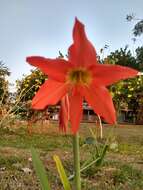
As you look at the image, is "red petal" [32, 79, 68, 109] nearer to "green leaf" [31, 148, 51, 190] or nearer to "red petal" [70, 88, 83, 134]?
"red petal" [70, 88, 83, 134]

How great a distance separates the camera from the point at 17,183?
10.0ft

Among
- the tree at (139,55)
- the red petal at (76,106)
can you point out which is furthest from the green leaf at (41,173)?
the tree at (139,55)

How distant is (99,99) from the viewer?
74 cm

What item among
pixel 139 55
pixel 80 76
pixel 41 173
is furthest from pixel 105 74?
pixel 139 55

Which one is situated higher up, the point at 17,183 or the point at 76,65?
the point at 76,65

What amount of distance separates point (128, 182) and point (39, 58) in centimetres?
280

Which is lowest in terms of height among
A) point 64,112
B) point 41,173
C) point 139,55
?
point 41,173

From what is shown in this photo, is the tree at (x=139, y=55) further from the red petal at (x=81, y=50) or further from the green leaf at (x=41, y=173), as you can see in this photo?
the red petal at (x=81, y=50)

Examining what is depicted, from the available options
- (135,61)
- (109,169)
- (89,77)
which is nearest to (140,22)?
(135,61)

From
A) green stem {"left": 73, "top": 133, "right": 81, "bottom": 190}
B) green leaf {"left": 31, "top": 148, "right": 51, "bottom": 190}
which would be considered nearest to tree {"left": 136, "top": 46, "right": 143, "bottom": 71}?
green leaf {"left": 31, "top": 148, "right": 51, "bottom": 190}

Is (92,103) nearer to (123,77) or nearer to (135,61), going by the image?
(123,77)

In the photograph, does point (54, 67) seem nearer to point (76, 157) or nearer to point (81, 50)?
point (81, 50)

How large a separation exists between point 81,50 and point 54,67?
5 centimetres

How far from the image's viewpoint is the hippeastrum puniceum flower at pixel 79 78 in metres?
0.72
